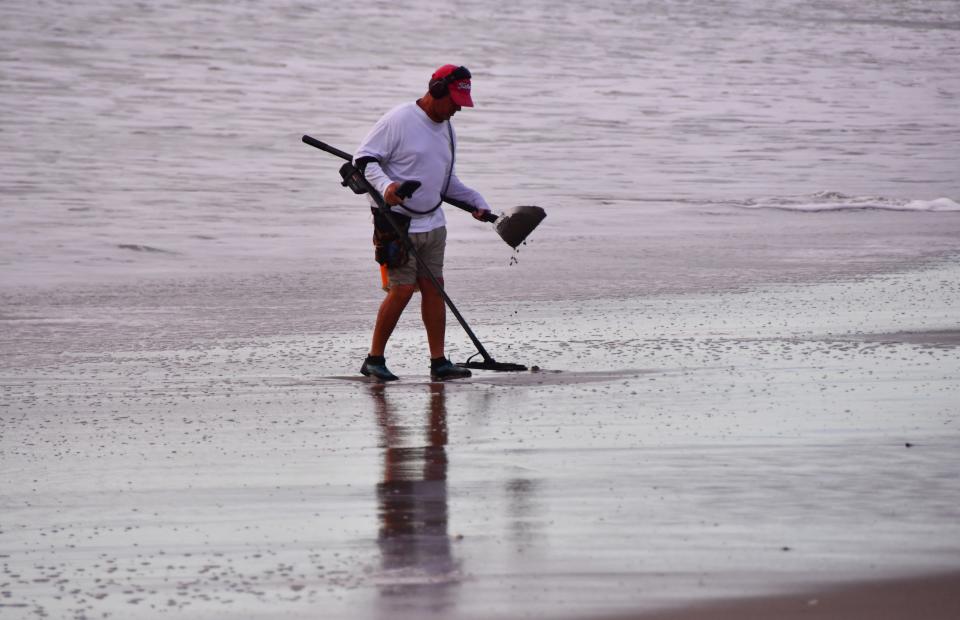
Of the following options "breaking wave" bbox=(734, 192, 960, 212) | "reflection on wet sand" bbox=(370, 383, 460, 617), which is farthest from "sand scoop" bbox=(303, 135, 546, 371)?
"breaking wave" bbox=(734, 192, 960, 212)

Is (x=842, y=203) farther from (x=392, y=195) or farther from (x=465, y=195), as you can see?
(x=392, y=195)

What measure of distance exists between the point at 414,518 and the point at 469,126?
21887 mm

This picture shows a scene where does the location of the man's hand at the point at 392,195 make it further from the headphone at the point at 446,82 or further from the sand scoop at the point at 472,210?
the headphone at the point at 446,82

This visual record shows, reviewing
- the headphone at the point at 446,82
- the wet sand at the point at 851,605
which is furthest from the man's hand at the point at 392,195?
the wet sand at the point at 851,605

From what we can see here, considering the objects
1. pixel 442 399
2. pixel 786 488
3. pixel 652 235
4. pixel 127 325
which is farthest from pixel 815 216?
pixel 786 488

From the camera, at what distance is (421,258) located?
25.6 ft

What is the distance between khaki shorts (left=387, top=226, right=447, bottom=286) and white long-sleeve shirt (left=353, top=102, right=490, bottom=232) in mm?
125

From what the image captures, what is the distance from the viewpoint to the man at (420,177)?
24.8ft

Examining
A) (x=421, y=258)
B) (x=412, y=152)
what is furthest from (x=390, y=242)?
(x=412, y=152)

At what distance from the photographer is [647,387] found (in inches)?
280

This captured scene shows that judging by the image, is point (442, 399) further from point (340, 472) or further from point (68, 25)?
point (68, 25)

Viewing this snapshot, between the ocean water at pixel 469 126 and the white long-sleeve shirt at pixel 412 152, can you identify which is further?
the ocean water at pixel 469 126

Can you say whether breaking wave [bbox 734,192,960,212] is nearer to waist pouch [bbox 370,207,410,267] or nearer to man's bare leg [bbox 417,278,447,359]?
man's bare leg [bbox 417,278,447,359]

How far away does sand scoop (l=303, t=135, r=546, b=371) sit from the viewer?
7652mm
